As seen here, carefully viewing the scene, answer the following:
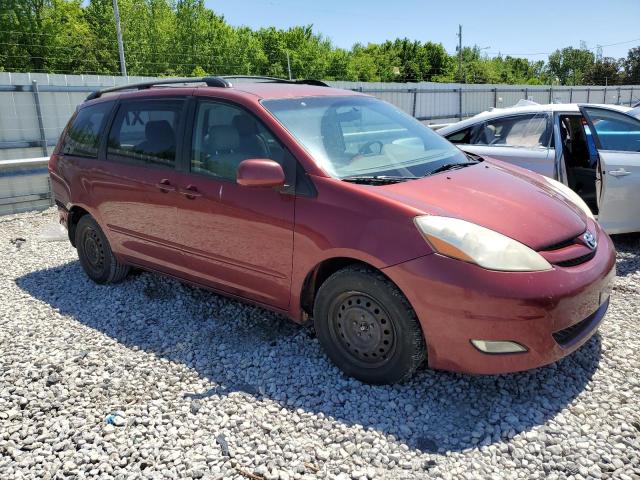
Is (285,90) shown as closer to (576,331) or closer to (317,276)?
(317,276)

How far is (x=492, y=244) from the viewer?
2768 mm

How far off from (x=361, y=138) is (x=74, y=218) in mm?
3167

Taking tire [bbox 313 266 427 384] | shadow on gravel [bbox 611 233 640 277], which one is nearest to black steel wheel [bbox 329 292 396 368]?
tire [bbox 313 266 427 384]

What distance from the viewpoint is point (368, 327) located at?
10.2ft

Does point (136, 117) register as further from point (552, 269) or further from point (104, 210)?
point (552, 269)

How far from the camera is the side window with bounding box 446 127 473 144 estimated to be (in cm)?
652

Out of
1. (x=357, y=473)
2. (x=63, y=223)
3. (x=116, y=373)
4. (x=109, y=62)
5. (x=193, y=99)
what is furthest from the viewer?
(x=109, y=62)

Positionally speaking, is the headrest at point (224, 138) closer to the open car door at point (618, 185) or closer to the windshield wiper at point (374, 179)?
the windshield wiper at point (374, 179)

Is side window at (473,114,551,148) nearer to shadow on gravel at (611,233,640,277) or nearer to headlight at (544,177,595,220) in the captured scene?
shadow on gravel at (611,233,640,277)

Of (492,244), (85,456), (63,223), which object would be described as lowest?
(85,456)

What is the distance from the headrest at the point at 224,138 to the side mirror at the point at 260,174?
49cm

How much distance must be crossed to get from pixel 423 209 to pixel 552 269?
29.0 inches

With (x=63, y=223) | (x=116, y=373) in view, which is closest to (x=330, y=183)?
(x=116, y=373)

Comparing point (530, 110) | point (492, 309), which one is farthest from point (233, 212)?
point (530, 110)
